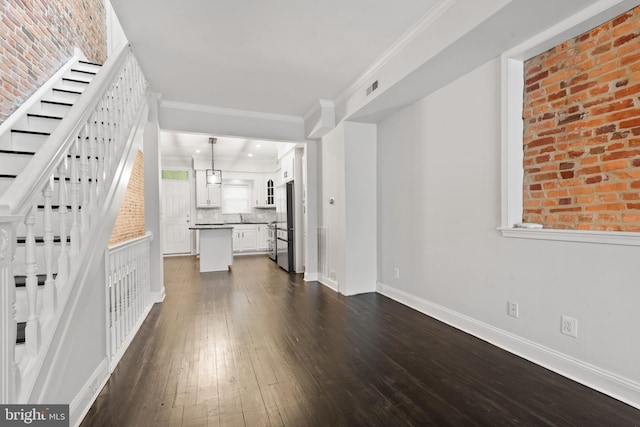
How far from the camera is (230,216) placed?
8852 millimetres

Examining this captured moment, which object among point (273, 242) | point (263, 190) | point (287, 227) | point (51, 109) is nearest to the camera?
point (51, 109)

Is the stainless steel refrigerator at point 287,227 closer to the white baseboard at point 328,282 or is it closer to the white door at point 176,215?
the white baseboard at point 328,282

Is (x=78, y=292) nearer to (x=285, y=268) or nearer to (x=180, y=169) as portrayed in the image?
(x=285, y=268)

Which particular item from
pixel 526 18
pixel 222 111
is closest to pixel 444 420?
pixel 526 18

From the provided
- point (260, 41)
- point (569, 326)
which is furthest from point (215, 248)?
point (569, 326)

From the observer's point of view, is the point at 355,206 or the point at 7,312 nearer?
the point at 7,312

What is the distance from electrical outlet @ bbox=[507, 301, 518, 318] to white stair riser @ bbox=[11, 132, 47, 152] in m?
4.05

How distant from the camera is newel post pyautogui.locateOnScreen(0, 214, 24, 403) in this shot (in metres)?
0.98

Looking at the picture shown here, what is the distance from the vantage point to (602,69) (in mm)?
1917

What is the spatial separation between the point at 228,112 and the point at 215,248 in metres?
2.84

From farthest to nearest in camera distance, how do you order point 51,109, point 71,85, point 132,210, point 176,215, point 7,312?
point 176,215 → point 132,210 → point 71,85 → point 51,109 → point 7,312

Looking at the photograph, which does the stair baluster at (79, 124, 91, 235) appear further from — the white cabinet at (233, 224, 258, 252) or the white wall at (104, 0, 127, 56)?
the white cabinet at (233, 224, 258, 252)

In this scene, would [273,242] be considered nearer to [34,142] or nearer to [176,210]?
[176,210]

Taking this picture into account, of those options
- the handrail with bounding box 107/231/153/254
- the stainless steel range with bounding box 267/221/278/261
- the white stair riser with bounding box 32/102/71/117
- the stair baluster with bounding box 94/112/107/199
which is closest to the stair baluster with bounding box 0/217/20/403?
the stair baluster with bounding box 94/112/107/199
